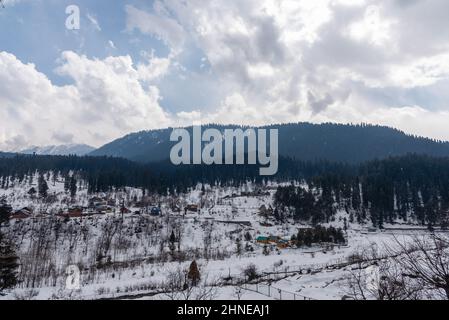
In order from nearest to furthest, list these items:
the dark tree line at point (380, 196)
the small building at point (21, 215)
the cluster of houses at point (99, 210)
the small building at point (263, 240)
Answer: the small building at point (263, 240) → the small building at point (21, 215) → the cluster of houses at point (99, 210) → the dark tree line at point (380, 196)

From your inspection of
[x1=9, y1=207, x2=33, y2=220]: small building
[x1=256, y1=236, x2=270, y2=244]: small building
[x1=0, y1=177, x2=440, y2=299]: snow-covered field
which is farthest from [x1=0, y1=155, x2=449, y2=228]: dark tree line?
[x1=9, y1=207, x2=33, y2=220]: small building

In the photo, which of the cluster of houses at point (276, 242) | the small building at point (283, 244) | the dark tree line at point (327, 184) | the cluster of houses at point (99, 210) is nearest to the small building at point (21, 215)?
the cluster of houses at point (99, 210)

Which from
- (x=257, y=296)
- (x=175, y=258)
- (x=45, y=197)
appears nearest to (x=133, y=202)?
(x=45, y=197)

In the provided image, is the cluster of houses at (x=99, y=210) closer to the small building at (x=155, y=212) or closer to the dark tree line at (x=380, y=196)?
the small building at (x=155, y=212)

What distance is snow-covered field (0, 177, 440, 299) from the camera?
23578mm

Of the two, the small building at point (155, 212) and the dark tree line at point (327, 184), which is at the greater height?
the dark tree line at point (327, 184)

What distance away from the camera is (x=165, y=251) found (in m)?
50.1

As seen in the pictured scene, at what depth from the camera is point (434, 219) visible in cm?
8062

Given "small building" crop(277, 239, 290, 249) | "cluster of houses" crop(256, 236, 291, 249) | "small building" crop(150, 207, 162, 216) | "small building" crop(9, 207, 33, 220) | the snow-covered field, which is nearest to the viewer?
the snow-covered field

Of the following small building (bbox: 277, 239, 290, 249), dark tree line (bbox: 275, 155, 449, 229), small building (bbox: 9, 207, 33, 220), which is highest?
dark tree line (bbox: 275, 155, 449, 229)

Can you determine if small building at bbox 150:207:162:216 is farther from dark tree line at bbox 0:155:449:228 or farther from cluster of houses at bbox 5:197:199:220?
dark tree line at bbox 0:155:449:228

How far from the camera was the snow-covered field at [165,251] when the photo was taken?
77.4ft

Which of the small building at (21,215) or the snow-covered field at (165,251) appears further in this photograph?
the small building at (21,215)

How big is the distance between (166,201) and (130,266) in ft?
179
